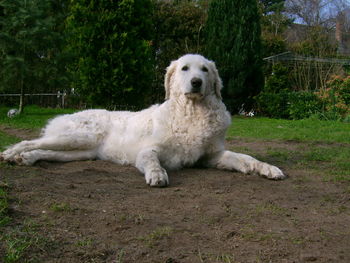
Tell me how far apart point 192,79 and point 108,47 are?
7953mm

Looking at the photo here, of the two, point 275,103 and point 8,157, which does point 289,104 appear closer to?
point 275,103

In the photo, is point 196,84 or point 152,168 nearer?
point 152,168

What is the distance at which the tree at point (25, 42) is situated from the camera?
10445 mm

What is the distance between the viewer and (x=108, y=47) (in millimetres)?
11562

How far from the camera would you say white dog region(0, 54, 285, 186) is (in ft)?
13.3

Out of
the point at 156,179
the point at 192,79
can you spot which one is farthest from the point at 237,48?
the point at 156,179

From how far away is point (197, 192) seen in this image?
10.1ft

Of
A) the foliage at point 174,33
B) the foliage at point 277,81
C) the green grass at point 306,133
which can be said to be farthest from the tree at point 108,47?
the foliage at point 277,81

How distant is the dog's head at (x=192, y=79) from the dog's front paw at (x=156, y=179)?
1136mm

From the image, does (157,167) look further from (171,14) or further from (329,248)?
(171,14)

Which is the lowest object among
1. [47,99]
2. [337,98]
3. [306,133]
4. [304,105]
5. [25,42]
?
[47,99]

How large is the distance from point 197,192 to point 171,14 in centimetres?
1407

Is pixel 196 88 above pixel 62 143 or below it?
above

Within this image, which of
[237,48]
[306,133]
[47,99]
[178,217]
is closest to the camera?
[178,217]
